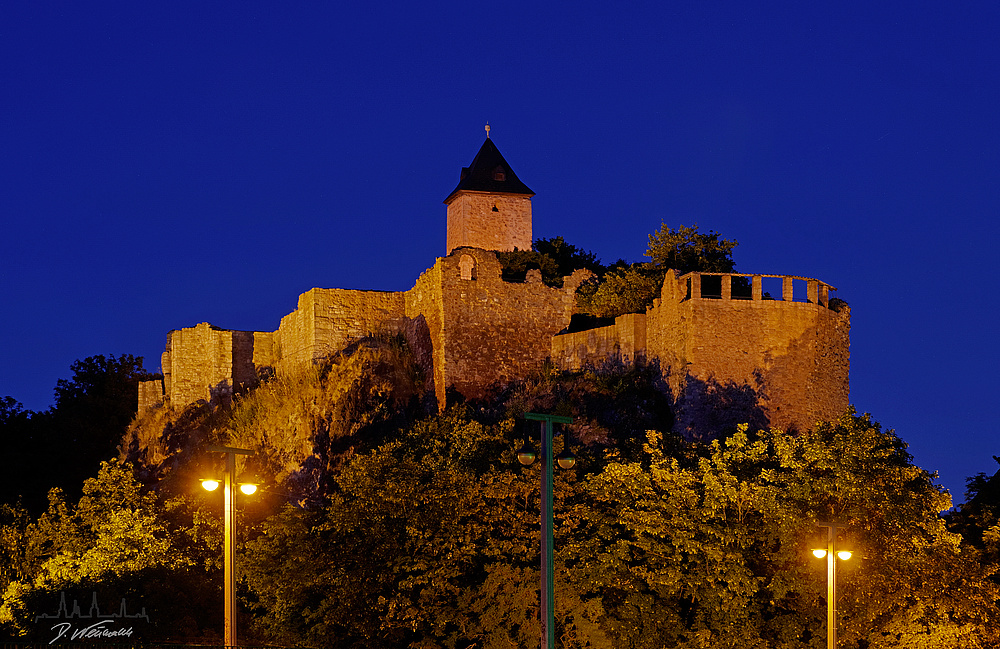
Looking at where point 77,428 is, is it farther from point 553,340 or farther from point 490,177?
point 553,340

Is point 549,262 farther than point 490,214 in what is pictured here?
No

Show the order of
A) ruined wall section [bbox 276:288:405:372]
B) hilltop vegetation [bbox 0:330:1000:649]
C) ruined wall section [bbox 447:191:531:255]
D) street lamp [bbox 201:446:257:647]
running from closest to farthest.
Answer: street lamp [bbox 201:446:257:647] < hilltop vegetation [bbox 0:330:1000:649] < ruined wall section [bbox 276:288:405:372] < ruined wall section [bbox 447:191:531:255]

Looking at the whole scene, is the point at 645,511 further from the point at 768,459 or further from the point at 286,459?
the point at 286,459

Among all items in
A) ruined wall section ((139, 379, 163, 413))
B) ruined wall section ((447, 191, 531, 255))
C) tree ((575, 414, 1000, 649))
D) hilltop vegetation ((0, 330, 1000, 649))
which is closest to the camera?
tree ((575, 414, 1000, 649))

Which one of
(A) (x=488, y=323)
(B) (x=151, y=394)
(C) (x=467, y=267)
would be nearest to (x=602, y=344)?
(A) (x=488, y=323)

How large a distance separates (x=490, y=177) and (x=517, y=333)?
1696 centimetres

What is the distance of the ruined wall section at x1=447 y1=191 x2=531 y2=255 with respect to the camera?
59.0 metres

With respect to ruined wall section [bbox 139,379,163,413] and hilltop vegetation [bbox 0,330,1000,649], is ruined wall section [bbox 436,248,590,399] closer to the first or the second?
hilltop vegetation [bbox 0,330,1000,649]

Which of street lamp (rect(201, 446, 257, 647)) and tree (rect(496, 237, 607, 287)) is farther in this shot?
tree (rect(496, 237, 607, 287))

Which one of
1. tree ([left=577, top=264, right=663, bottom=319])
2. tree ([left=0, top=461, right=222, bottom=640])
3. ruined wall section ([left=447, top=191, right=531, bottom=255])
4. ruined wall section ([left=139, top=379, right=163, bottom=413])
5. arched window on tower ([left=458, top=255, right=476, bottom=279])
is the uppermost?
ruined wall section ([left=447, top=191, right=531, bottom=255])

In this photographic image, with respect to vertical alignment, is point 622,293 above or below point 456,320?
above

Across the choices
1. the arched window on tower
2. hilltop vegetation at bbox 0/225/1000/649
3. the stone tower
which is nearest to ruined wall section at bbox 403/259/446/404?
the arched window on tower

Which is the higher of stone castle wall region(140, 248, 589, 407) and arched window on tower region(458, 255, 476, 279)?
arched window on tower region(458, 255, 476, 279)

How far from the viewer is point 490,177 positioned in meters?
61.2
